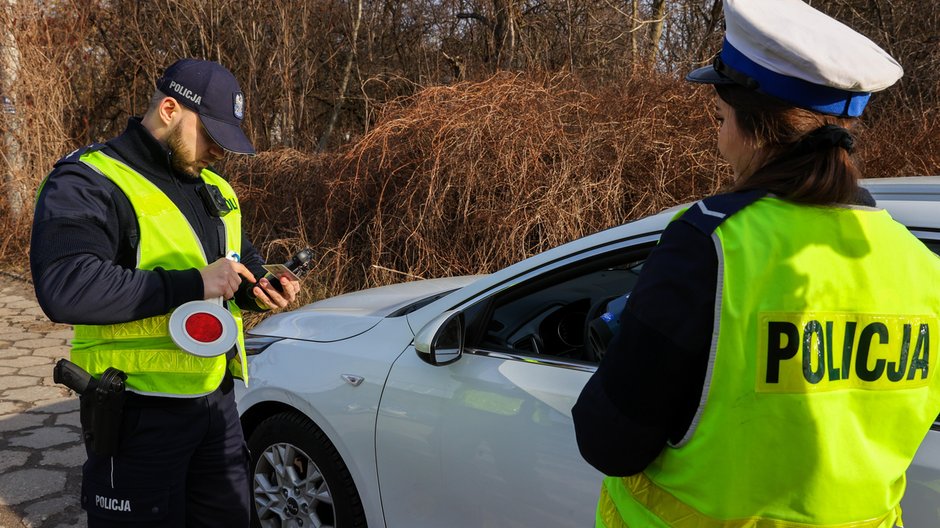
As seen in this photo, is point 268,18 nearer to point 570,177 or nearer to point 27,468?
point 570,177

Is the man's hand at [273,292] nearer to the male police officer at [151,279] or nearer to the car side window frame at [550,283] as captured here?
the male police officer at [151,279]

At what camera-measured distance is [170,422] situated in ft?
6.91

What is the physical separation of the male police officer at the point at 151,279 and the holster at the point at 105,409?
0.04 ft

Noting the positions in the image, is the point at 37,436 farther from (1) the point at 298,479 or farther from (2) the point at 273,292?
(2) the point at 273,292

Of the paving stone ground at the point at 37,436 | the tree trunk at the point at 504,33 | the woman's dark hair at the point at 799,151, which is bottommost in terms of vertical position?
the paving stone ground at the point at 37,436

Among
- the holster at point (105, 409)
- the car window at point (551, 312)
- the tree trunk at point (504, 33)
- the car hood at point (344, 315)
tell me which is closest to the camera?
the holster at point (105, 409)

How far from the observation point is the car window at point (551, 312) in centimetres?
248

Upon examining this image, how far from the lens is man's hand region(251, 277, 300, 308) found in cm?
228

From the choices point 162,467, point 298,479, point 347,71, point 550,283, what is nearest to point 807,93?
point 550,283

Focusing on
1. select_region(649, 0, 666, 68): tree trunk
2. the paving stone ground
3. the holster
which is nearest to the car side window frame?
the holster

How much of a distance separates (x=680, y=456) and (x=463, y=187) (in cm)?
505

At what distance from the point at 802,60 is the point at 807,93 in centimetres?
6

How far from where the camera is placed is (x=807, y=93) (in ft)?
3.90

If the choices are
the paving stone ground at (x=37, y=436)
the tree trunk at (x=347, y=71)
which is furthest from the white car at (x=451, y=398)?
the tree trunk at (x=347, y=71)
